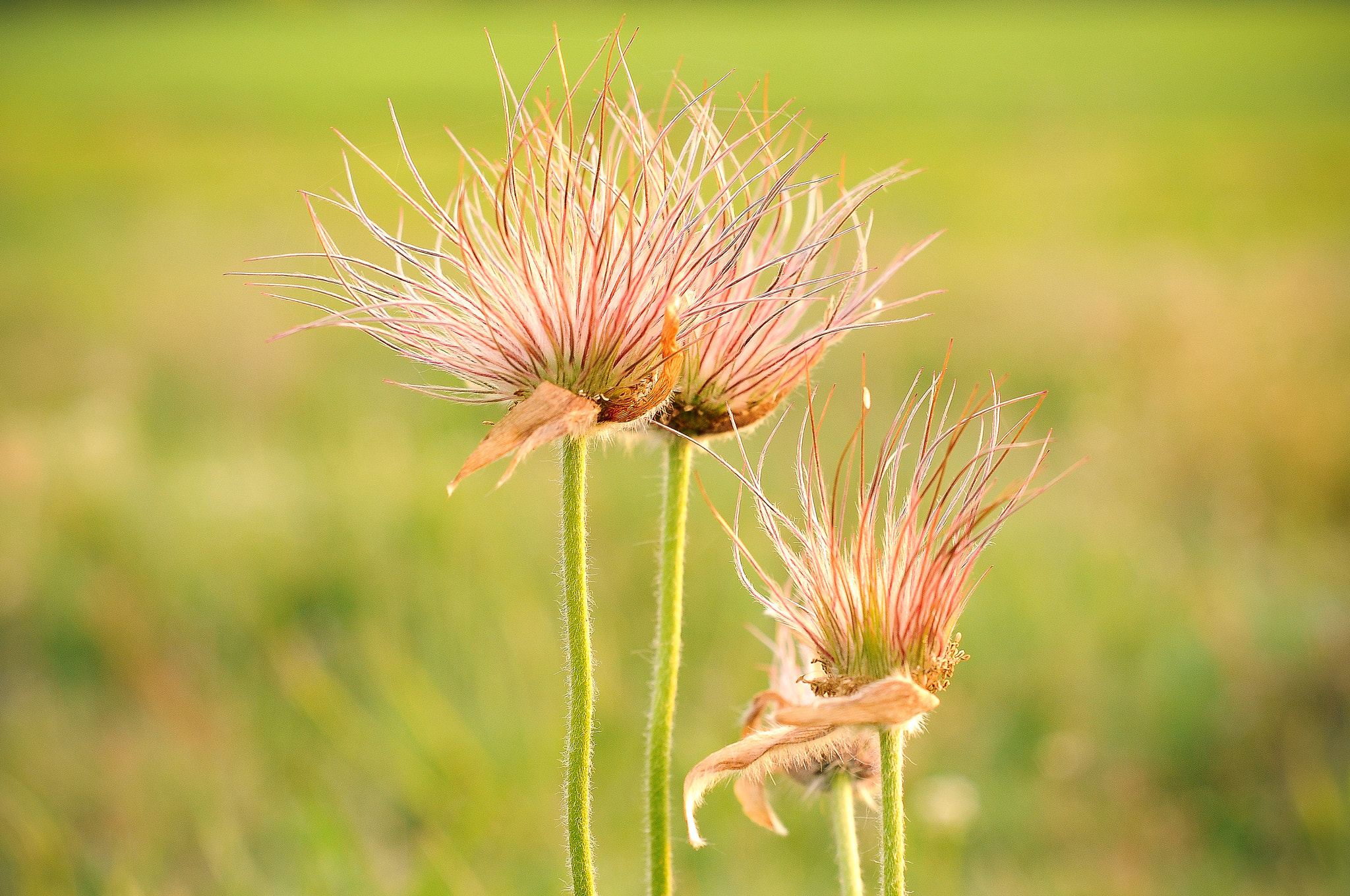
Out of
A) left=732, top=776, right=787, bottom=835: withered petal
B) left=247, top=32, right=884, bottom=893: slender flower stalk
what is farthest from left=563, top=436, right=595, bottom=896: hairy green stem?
left=732, top=776, right=787, bottom=835: withered petal

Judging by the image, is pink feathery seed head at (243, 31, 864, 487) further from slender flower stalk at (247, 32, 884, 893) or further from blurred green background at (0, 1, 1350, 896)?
blurred green background at (0, 1, 1350, 896)

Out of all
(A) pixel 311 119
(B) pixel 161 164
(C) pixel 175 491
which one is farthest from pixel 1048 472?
(A) pixel 311 119

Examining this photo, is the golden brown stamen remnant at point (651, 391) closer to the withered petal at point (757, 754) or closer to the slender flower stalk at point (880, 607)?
the slender flower stalk at point (880, 607)

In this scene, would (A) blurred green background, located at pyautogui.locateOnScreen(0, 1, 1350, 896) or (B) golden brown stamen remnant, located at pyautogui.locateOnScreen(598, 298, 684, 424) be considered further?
(A) blurred green background, located at pyautogui.locateOnScreen(0, 1, 1350, 896)

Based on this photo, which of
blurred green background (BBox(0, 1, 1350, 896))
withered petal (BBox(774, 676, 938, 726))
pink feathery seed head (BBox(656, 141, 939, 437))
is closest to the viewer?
withered petal (BBox(774, 676, 938, 726))

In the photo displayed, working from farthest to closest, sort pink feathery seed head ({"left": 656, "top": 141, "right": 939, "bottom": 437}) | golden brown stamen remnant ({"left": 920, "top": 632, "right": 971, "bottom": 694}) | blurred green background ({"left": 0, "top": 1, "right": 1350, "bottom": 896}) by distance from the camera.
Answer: blurred green background ({"left": 0, "top": 1, "right": 1350, "bottom": 896}) < pink feathery seed head ({"left": 656, "top": 141, "right": 939, "bottom": 437}) < golden brown stamen remnant ({"left": 920, "top": 632, "right": 971, "bottom": 694})
